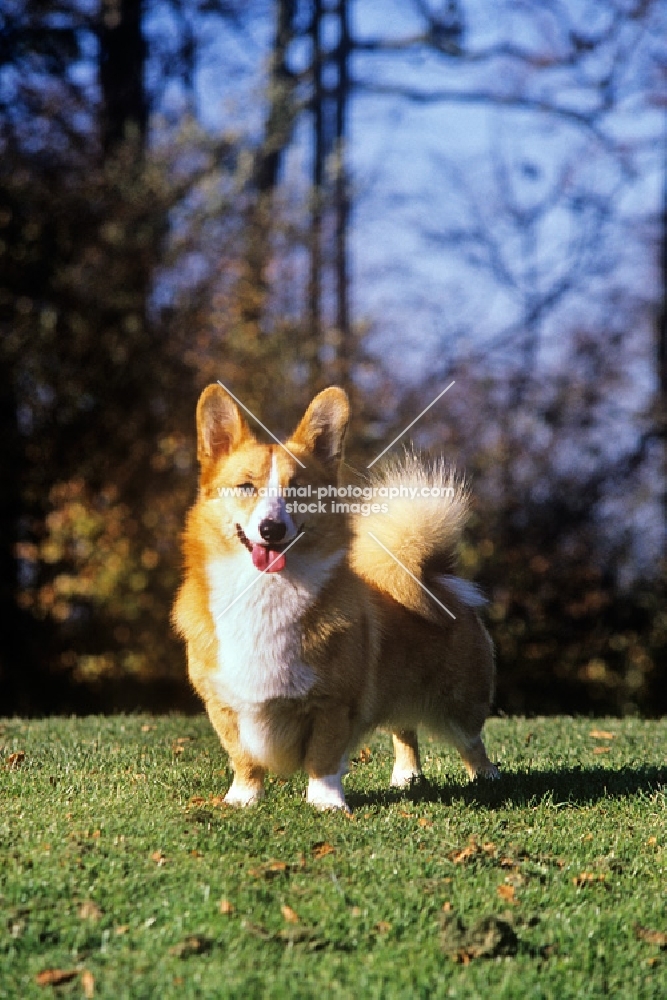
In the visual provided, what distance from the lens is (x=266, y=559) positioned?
4.40 meters

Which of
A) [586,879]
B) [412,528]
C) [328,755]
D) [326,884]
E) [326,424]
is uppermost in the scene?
[326,424]

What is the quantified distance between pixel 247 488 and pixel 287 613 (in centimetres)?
52

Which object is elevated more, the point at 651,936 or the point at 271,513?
the point at 271,513

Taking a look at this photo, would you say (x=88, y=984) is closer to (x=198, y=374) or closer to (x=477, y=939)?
(x=477, y=939)

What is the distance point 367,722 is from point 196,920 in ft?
4.77

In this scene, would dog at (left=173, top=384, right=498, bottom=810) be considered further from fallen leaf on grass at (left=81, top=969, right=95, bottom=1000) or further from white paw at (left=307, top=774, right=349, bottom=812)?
Answer: fallen leaf on grass at (left=81, top=969, right=95, bottom=1000)

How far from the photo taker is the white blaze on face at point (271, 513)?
4199 mm

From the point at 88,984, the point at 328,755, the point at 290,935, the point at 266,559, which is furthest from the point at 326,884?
the point at 266,559

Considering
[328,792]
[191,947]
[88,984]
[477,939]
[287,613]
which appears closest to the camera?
[88,984]

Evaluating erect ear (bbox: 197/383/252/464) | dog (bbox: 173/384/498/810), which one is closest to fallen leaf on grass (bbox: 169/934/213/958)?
dog (bbox: 173/384/498/810)

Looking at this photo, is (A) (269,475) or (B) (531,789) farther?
(B) (531,789)

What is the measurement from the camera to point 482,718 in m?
5.40

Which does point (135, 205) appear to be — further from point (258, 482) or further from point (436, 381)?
point (258, 482)

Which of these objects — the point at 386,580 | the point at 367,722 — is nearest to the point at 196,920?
the point at 367,722
